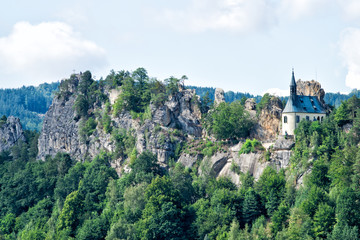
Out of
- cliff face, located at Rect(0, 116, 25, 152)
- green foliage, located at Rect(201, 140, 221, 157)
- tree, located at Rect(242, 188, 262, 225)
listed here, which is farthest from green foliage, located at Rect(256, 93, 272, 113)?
cliff face, located at Rect(0, 116, 25, 152)

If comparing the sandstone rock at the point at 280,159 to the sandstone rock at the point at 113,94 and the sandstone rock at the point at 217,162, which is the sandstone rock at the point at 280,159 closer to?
the sandstone rock at the point at 217,162

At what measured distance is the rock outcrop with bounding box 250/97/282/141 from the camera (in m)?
95.2

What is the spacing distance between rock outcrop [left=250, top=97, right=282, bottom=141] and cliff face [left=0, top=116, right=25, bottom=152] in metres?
59.3

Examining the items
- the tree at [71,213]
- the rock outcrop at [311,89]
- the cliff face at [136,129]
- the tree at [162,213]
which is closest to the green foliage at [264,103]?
the rock outcrop at [311,89]

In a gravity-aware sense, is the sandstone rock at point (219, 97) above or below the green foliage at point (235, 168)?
above

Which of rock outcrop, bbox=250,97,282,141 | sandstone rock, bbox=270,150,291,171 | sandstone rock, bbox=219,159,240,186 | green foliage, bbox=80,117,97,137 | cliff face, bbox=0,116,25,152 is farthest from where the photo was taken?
cliff face, bbox=0,116,25,152

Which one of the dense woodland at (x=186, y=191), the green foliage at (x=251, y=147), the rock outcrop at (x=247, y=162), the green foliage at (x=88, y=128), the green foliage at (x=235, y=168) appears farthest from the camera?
the green foliage at (x=88, y=128)

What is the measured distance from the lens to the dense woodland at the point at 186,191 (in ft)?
253

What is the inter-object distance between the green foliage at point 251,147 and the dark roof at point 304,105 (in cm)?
630

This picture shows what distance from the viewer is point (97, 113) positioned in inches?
4552

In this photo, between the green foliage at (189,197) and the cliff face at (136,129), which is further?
the cliff face at (136,129)

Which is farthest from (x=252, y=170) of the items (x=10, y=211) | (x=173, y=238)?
(x=10, y=211)

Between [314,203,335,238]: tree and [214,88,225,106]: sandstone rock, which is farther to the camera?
[214,88,225,106]: sandstone rock

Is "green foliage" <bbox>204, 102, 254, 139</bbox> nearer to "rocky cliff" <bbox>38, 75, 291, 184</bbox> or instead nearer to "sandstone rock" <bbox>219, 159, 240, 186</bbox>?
"rocky cliff" <bbox>38, 75, 291, 184</bbox>
